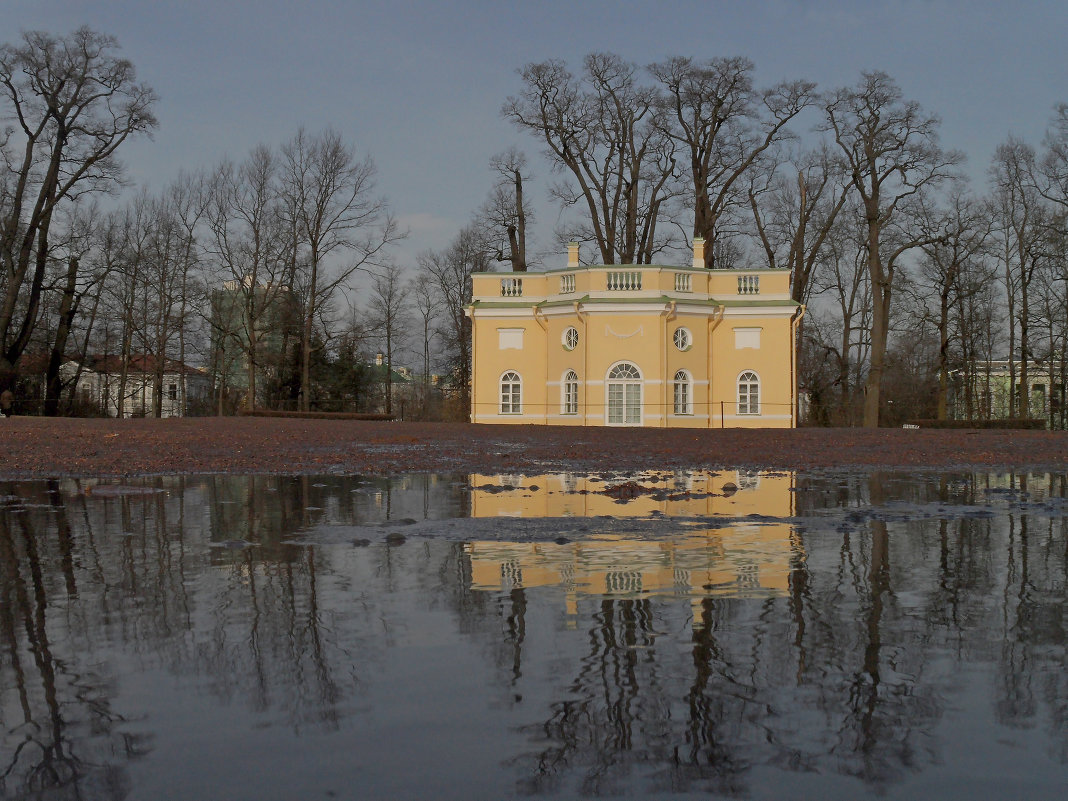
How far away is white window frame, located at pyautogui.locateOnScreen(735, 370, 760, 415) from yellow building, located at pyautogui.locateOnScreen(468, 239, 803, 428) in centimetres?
4

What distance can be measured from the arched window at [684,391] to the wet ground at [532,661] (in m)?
35.2

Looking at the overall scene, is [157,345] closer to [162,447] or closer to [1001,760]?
[162,447]

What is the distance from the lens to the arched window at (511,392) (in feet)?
152

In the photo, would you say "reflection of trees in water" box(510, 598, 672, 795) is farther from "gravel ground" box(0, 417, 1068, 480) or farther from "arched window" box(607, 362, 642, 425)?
"arched window" box(607, 362, 642, 425)

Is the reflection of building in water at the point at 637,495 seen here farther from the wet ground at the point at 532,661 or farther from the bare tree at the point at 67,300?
the bare tree at the point at 67,300

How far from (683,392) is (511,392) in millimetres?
7580

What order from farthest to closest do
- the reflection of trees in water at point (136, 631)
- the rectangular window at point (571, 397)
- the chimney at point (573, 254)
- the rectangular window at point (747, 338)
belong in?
1. the chimney at point (573, 254)
2. the rectangular window at point (747, 338)
3. the rectangular window at point (571, 397)
4. the reflection of trees in water at point (136, 631)

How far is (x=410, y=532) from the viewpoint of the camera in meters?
8.50

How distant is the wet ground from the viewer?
3283 millimetres

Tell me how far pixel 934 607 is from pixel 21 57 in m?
44.6

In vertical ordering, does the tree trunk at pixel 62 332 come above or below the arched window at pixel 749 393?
above

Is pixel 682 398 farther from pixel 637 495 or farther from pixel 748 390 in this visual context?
pixel 637 495

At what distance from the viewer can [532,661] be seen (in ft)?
14.6

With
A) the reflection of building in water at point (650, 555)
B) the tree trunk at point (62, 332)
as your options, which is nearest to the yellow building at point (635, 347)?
the tree trunk at point (62, 332)
